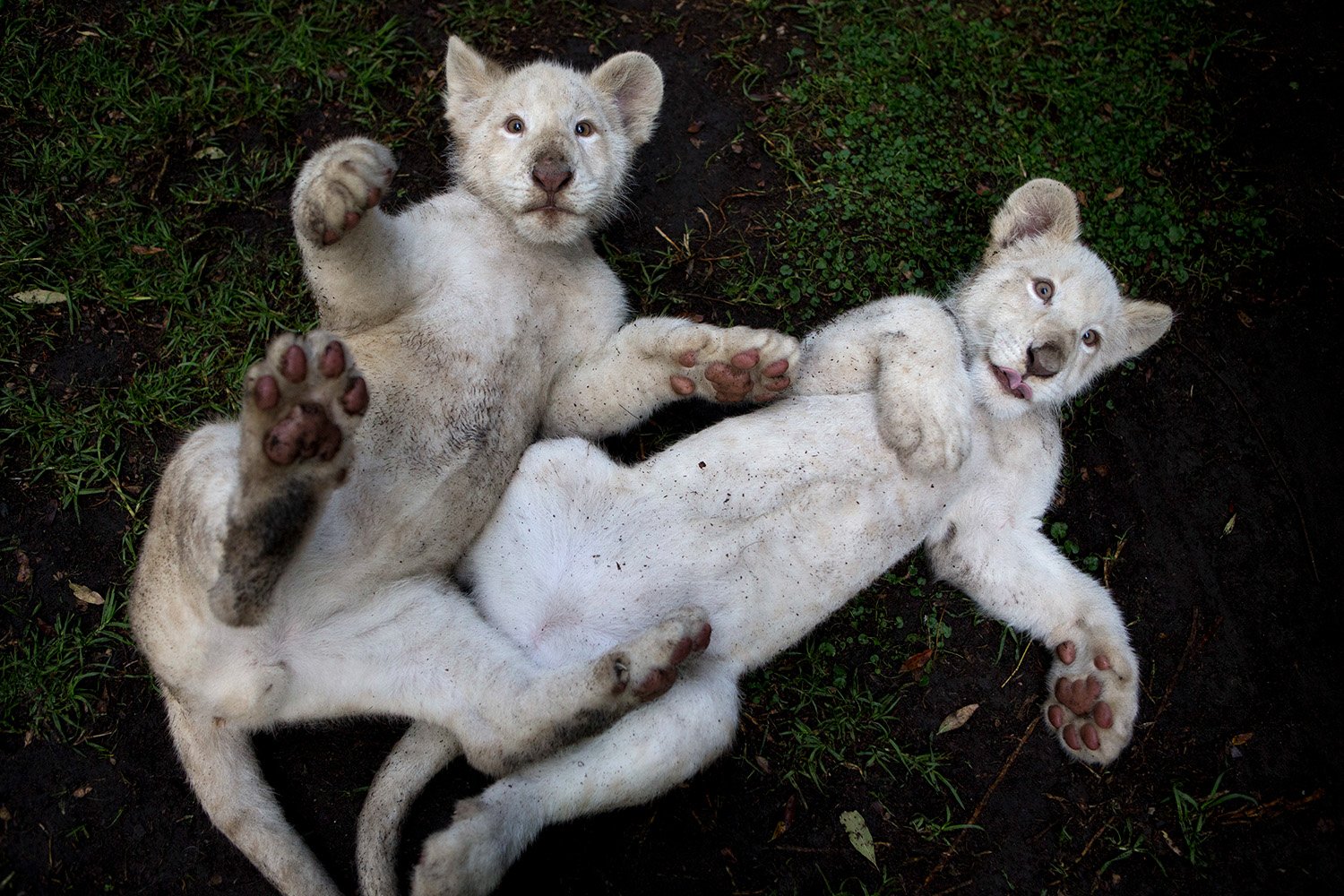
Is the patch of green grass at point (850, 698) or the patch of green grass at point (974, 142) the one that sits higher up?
the patch of green grass at point (974, 142)

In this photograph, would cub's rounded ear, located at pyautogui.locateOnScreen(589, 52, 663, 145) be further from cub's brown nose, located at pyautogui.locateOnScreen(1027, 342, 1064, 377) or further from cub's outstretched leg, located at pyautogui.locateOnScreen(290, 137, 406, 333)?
cub's brown nose, located at pyautogui.locateOnScreen(1027, 342, 1064, 377)

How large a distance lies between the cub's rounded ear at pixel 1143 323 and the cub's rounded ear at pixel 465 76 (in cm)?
394

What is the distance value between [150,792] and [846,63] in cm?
630

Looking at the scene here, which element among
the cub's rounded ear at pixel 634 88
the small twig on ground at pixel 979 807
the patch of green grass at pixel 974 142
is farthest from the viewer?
the patch of green grass at pixel 974 142

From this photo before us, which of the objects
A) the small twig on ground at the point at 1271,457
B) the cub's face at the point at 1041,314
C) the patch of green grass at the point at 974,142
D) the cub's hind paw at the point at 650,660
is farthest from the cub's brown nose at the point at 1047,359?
the cub's hind paw at the point at 650,660

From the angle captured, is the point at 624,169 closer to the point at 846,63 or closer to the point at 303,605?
the point at 846,63

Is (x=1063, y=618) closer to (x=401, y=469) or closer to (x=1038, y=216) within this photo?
(x=1038, y=216)

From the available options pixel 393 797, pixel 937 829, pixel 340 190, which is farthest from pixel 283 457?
pixel 937 829

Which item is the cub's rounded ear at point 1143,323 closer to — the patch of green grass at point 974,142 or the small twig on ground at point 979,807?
the patch of green grass at point 974,142

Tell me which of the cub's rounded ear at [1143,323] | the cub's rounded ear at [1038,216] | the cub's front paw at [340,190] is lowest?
the cub's rounded ear at [1143,323]

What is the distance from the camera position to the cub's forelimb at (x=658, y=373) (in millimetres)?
4527

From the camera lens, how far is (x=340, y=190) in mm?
3887

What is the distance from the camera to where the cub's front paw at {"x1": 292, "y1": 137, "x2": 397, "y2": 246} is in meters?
3.90

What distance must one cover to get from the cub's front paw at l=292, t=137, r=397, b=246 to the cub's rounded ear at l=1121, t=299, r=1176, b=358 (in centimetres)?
410
